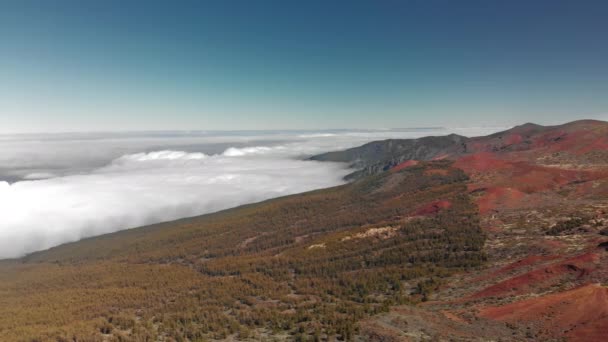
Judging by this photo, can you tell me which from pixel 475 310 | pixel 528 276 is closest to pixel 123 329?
pixel 475 310

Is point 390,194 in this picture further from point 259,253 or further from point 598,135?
point 598,135

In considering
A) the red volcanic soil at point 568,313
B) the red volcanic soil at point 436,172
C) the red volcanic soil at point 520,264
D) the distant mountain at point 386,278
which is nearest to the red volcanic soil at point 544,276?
the distant mountain at point 386,278

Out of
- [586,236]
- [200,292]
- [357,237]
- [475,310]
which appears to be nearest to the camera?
[475,310]

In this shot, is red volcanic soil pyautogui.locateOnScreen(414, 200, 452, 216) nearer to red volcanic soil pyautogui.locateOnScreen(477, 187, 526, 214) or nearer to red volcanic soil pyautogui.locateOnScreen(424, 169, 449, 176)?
red volcanic soil pyautogui.locateOnScreen(477, 187, 526, 214)

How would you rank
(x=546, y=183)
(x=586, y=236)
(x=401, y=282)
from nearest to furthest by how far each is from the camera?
(x=586, y=236)
(x=401, y=282)
(x=546, y=183)

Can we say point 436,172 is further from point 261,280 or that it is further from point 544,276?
point 544,276

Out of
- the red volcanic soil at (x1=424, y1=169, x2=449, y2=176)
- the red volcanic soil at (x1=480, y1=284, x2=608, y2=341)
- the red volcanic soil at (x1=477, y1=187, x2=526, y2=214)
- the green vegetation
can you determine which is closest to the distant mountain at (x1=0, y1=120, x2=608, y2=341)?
the red volcanic soil at (x1=480, y1=284, x2=608, y2=341)
